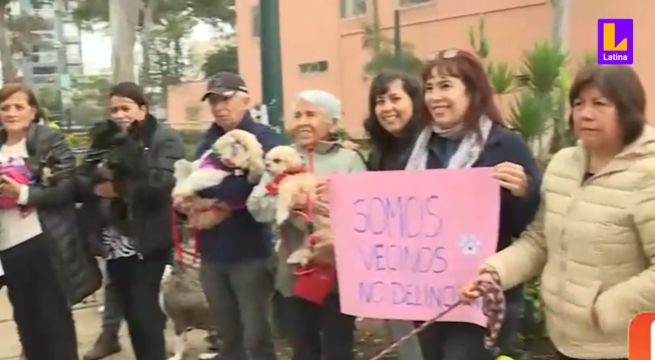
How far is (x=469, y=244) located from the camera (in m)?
3.29

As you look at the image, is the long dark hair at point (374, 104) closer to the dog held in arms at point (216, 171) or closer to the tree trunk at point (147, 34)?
the dog held in arms at point (216, 171)

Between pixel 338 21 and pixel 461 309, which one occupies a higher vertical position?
pixel 338 21

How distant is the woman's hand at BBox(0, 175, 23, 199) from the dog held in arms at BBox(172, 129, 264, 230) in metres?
0.79

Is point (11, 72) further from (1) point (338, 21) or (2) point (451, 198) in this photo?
(2) point (451, 198)

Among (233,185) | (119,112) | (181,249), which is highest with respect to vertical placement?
(119,112)

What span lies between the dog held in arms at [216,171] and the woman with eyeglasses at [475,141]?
1.18 meters

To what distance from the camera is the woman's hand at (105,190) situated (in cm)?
464

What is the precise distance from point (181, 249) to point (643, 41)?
14.0 meters

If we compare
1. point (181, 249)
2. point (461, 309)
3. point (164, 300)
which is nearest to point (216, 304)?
point (181, 249)

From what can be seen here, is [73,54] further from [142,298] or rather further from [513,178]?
[513,178]

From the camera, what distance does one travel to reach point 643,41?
662 inches

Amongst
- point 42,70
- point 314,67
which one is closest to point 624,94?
point 314,67

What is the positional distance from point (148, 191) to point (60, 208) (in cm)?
50

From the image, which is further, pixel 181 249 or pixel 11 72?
pixel 11 72
